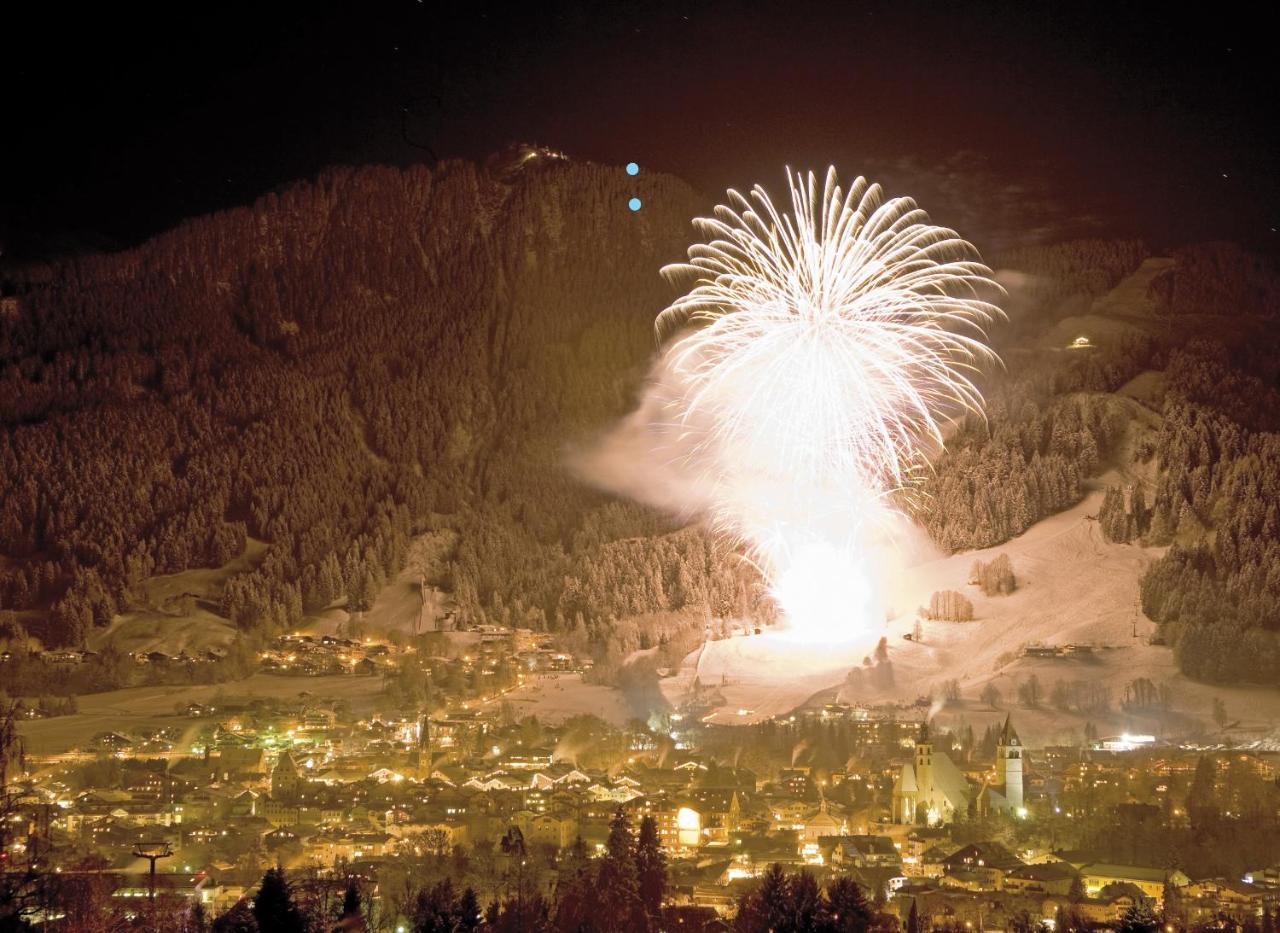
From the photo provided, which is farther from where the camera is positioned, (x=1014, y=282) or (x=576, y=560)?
(x=1014, y=282)

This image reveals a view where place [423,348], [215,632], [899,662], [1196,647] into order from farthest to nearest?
[423,348], [215,632], [899,662], [1196,647]

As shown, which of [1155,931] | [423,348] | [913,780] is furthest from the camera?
[423,348]

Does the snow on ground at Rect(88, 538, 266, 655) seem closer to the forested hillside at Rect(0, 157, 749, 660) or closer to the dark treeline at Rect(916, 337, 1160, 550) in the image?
the forested hillside at Rect(0, 157, 749, 660)

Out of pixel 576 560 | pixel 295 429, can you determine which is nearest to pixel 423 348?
pixel 295 429

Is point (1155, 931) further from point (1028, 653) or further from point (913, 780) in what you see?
point (1028, 653)

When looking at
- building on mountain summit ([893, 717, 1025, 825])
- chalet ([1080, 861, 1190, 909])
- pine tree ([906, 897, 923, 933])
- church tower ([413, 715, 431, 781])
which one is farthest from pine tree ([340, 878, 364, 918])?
church tower ([413, 715, 431, 781])

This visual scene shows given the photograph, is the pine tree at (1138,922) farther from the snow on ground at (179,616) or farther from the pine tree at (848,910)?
the snow on ground at (179,616)

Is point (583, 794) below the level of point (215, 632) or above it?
below
